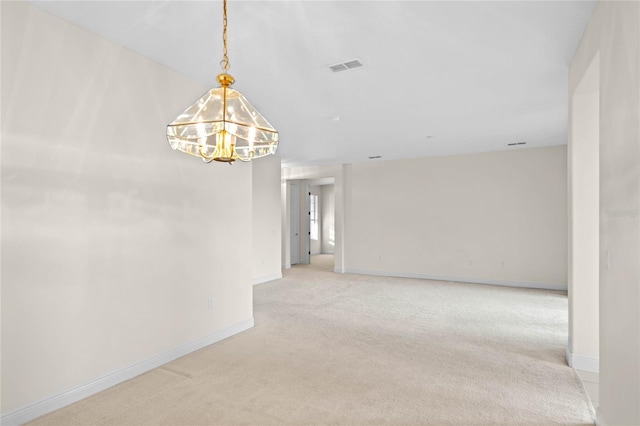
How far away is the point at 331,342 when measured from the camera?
4.01 m

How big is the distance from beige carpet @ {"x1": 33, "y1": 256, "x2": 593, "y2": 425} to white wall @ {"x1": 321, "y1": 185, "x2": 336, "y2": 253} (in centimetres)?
827

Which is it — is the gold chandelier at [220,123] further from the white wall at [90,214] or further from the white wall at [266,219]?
the white wall at [266,219]

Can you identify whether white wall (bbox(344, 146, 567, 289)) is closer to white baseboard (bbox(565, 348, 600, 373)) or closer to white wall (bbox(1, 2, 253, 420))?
white baseboard (bbox(565, 348, 600, 373))

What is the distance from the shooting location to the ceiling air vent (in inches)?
131

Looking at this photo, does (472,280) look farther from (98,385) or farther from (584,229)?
(98,385)

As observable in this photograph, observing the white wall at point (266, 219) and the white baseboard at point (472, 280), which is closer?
the white baseboard at point (472, 280)

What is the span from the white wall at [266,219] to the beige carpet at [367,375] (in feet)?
7.64

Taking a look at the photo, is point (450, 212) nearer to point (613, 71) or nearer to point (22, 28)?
point (613, 71)

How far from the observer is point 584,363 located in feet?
10.8

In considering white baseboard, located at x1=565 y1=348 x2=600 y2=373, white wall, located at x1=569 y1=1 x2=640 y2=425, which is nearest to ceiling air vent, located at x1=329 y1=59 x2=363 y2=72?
white wall, located at x1=569 y1=1 x2=640 y2=425

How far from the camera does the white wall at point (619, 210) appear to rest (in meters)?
1.75

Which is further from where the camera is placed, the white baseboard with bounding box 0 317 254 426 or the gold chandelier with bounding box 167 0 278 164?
Result: the white baseboard with bounding box 0 317 254 426

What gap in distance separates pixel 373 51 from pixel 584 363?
3.35 m

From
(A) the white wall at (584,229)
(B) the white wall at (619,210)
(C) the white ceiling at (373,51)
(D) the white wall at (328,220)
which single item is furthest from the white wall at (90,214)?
(D) the white wall at (328,220)
